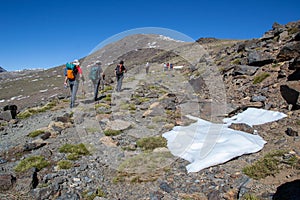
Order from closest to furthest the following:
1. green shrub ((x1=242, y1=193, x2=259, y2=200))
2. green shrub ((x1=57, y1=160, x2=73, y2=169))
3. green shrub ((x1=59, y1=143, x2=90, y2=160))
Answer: green shrub ((x1=242, y1=193, x2=259, y2=200)), green shrub ((x1=57, y1=160, x2=73, y2=169)), green shrub ((x1=59, y1=143, x2=90, y2=160))

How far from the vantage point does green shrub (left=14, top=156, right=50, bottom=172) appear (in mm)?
5651

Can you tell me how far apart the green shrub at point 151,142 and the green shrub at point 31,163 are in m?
2.93

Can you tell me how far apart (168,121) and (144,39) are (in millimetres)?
12057

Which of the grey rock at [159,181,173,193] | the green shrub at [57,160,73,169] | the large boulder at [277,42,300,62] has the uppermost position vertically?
the large boulder at [277,42,300,62]

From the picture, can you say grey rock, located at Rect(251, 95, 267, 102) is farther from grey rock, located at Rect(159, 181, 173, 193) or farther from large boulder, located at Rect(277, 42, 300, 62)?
grey rock, located at Rect(159, 181, 173, 193)

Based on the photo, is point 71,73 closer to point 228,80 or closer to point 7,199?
point 7,199

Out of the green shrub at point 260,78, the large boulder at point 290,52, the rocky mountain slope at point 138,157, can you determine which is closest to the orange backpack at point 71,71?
the rocky mountain slope at point 138,157

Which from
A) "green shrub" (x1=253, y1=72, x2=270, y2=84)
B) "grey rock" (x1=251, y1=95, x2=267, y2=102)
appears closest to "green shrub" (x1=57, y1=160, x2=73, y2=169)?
"grey rock" (x1=251, y1=95, x2=267, y2=102)

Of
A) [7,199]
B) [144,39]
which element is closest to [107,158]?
[7,199]

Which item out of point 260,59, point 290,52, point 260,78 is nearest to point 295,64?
point 260,78

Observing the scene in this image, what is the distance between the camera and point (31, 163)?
19.2ft

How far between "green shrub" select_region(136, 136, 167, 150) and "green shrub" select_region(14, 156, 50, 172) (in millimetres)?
2928

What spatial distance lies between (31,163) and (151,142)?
12.0 feet

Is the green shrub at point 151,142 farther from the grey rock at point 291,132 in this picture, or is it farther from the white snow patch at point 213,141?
the grey rock at point 291,132
